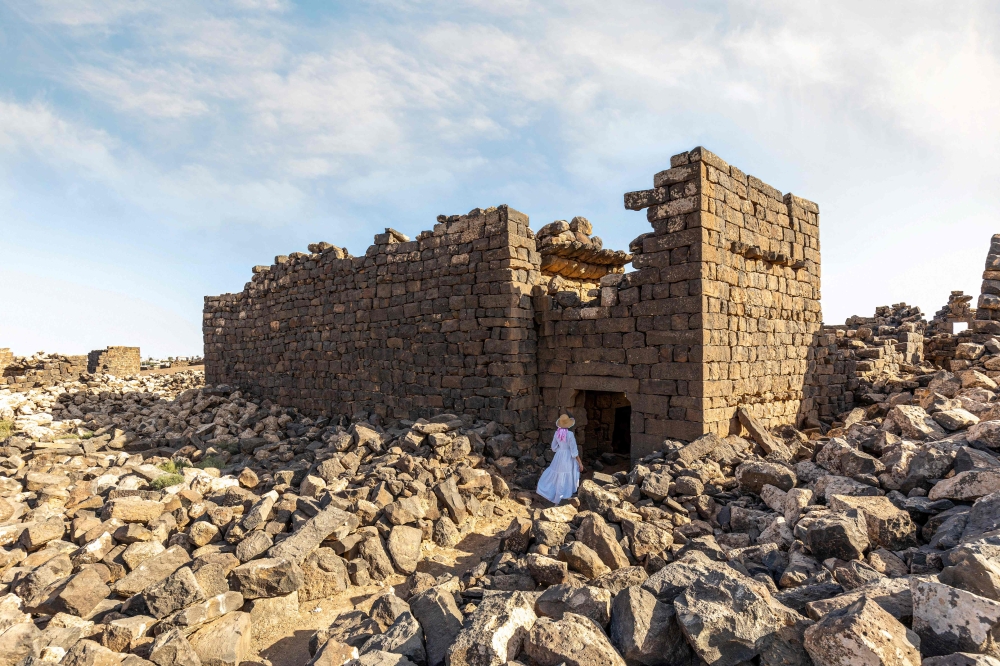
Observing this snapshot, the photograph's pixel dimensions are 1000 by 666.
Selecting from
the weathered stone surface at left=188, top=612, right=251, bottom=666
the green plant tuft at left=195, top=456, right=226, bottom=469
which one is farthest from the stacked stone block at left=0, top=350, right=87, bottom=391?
the weathered stone surface at left=188, top=612, right=251, bottom=666

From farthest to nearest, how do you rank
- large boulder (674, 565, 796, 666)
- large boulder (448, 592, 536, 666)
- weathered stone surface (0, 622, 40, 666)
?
weathered stone surface (0, 622, 40, 666) → large boulder (448, 592, 536, 666) → large boulder (674, 565, 796, 666)

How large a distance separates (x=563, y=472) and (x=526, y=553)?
2.69 m

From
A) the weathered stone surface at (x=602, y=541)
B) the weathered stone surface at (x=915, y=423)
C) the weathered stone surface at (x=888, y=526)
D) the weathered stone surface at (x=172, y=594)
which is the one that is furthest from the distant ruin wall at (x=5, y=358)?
the weathered stone surface at (x=915, y=423)


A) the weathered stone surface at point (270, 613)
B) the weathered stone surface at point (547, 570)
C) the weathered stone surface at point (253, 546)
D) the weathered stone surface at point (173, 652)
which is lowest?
the weathered stone surface at point (270, 613)

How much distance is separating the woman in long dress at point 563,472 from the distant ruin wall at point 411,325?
137 centimetres

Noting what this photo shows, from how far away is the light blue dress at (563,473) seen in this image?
7.89 meters

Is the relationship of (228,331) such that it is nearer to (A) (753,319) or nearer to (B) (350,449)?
(B) (350,449)

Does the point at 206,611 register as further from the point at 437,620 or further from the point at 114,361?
the point at 114,361

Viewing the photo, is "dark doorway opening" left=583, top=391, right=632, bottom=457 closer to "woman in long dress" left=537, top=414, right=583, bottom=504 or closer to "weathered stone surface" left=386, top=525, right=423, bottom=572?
"woman in long dress" left=537, top=414, right=583, bottom=504

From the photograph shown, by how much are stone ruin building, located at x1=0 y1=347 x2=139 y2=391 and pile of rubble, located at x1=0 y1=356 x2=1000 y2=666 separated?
1310 centimetres

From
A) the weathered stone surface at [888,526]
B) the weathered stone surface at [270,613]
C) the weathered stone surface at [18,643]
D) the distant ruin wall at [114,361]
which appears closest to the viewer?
the weathered stone surface at [18,643]

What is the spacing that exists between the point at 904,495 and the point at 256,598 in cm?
585

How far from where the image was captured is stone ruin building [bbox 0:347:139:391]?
760 inches

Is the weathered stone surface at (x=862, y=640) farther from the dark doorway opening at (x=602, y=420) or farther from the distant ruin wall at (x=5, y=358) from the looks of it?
the distant ruin wall at (x=5, y=358)
